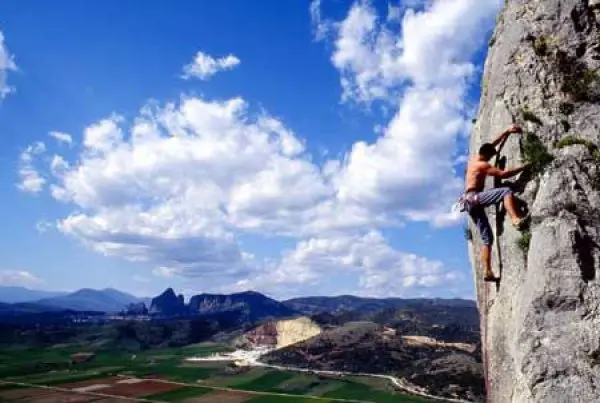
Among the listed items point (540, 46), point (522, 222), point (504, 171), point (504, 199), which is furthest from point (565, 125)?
point (522, 222)

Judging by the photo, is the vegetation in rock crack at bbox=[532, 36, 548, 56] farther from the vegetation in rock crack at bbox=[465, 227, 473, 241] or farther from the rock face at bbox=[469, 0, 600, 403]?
the vegetation in rock crack at bbox=[465, 227, 473, 241]

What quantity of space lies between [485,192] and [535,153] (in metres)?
1.60

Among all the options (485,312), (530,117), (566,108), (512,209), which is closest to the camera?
(512,209)

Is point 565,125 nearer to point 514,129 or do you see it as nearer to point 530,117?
point 530,117

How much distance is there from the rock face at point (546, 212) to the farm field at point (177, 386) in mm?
125787

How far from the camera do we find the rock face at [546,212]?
12469 mm

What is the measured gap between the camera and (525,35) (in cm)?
1730

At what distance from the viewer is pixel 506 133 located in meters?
15.6

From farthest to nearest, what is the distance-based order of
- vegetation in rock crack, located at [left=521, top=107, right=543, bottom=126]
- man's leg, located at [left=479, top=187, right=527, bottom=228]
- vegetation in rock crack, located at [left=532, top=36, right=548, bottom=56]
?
vegetation in rock crack, located at [left=532, top=36, right=548, bottom=56] → vegetation in rock crack, located at [left=521, top=107, right=543, bottom=126] → man's leg, located at [left=479, top=187, right=527, bottom=228]

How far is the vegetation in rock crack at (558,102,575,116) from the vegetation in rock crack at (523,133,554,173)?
1.23 metres

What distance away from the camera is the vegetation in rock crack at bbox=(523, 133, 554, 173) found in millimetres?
14695

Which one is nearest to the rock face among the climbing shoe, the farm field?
the climbing shoe

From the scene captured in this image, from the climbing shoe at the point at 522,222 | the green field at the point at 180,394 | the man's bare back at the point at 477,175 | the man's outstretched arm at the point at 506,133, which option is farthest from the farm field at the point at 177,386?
the climbing shoe at the point at 522,222

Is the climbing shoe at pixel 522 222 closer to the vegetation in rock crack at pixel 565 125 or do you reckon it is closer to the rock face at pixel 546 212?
the rock face at pixel 546 212
